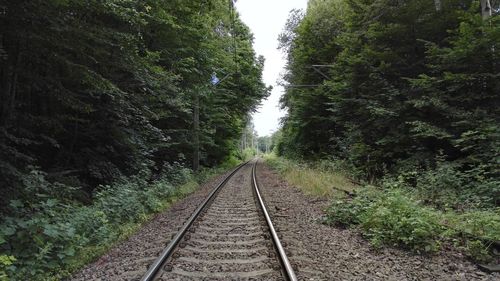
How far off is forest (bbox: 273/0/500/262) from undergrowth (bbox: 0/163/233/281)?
4.53 m

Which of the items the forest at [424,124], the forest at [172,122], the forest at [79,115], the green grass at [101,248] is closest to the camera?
the green grass at [101,248]

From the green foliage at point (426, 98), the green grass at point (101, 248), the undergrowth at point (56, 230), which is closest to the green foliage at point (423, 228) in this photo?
the green foliage at point (426, 98)

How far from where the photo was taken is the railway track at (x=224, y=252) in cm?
442

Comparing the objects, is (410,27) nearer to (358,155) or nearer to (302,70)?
(358,155)

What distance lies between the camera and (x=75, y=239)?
18.8ft

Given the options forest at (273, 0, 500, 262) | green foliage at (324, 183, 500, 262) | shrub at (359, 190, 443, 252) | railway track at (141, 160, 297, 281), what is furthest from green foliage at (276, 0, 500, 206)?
railway track at (141, 160, 297, 281)

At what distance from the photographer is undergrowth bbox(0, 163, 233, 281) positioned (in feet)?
15.8

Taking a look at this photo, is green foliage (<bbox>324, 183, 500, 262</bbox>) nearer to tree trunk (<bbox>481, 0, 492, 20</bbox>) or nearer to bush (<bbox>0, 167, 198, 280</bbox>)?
bush (<bbox>0, 167, 198, 280</bbox>)

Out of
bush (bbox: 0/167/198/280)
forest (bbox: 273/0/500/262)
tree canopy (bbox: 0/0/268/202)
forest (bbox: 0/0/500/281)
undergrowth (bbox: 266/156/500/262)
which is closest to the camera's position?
bush (bbox: 0/167/198/280)

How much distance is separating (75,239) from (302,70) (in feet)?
78.9

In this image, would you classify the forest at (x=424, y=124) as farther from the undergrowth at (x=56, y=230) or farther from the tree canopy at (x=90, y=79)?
the tree canopy at (x=90, y=79)

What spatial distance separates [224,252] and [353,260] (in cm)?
191

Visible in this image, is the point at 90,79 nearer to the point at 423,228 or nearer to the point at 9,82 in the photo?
the point at 9,82

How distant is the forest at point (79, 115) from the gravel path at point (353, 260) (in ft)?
11.0
